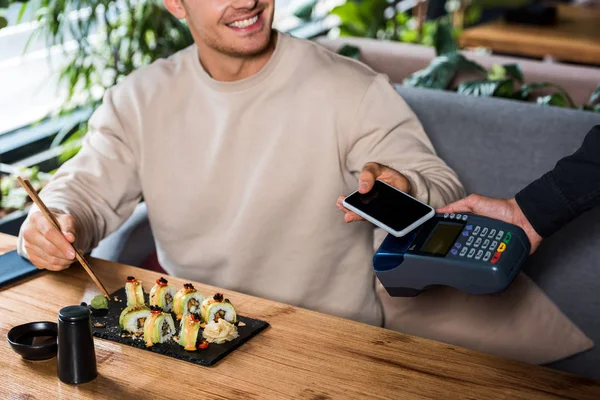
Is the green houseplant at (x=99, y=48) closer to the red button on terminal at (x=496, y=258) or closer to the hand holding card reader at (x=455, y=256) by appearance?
the hand holding card reader at (x=455, y=256)

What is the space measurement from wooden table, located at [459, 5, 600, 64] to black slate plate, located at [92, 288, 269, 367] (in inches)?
129

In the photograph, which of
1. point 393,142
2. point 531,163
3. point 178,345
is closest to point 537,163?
point 531,163

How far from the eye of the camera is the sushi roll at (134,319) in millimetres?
1494

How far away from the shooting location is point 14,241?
1.98m

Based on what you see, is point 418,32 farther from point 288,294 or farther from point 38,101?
point 288,294

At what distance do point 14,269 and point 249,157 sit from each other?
1.97 ft

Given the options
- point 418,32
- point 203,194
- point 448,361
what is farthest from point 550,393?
point 418,32

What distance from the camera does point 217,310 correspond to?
1.52 meters

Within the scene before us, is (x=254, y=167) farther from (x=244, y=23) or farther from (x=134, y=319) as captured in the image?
(x=134, y=319)

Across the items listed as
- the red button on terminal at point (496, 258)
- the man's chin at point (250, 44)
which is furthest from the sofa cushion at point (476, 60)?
the red button on terminal at point (496, 258)

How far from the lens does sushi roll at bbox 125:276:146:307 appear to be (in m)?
1.59

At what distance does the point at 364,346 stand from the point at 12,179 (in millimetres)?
2302

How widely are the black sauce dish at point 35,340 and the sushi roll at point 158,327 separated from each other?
156 mm

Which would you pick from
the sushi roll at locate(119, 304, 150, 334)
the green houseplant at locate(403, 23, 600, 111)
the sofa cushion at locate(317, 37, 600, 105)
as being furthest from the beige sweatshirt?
the sofa cushion at locate(317, 37, 600, 105)
